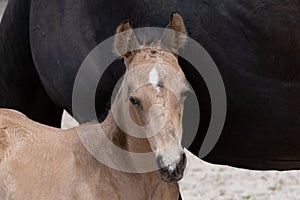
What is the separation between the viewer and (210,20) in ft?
7.61

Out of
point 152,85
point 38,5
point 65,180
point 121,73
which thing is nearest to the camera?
point 152,85

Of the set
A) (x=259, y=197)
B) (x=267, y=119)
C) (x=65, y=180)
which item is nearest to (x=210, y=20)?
(x=267, y=119)

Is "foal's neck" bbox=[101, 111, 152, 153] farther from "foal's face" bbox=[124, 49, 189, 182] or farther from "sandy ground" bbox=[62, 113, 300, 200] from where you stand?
"sandy ground" bbox=[62, 113, 300, 200]

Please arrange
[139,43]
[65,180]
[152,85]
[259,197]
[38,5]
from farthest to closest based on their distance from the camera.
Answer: [259,197], [38,5], [65,180], [139,43], [152,85]

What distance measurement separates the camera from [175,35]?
2.12 metres

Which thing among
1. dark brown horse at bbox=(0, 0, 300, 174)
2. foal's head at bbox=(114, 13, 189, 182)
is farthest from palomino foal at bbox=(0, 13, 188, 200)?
dark brown horse at bbox=(0, 0, 300, 174)

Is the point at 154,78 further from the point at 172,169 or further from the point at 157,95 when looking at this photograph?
the point at 172,169

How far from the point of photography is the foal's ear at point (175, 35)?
2096 millimetres

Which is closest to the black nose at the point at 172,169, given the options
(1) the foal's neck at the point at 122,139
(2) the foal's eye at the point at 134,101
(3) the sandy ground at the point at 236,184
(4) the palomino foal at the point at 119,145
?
(4) the palomino foal at the point at 119,145

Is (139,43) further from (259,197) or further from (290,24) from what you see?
(259,197)

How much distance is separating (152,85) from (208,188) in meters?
2.15

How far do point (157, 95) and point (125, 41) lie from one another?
0.21 m

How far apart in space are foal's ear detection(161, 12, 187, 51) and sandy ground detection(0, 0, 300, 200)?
6.06 ft

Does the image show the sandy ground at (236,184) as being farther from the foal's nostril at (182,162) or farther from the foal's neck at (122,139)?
the foal's nostril at (182,162)
